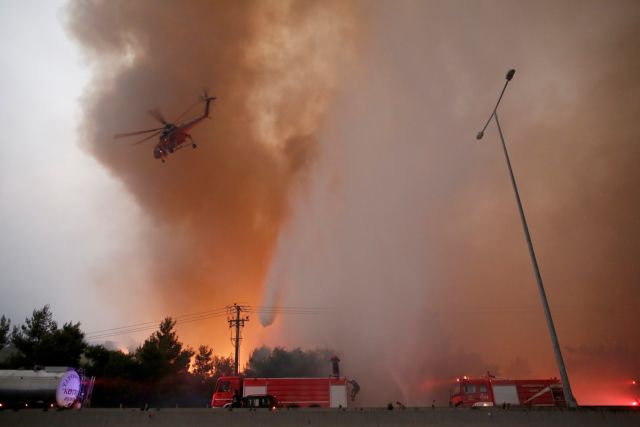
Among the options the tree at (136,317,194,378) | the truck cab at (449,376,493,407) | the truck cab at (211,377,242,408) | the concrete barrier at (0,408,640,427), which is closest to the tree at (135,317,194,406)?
the tree at (136,317,194,378)

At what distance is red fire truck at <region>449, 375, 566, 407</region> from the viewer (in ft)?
91.5

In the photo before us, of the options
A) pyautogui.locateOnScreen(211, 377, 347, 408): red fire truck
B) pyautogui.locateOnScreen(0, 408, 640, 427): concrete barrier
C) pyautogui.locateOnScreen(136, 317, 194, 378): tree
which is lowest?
pyautogui.locateOnScreen(0, 408, 640, 427): concrete barrier

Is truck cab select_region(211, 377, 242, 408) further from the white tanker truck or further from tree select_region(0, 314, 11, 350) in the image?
tree select_region(0, 314, 11, 350)

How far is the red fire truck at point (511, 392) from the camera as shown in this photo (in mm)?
27883

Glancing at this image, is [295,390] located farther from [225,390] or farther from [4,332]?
[4,332]

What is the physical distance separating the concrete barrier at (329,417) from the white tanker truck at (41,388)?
16.3 metres

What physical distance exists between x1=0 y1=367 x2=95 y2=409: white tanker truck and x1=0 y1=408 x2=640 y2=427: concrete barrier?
640 inches

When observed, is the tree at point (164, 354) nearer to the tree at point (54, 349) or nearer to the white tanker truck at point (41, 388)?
the tree at point (54, 349)

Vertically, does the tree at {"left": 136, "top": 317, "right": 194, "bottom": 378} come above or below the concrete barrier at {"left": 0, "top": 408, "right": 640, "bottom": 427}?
above

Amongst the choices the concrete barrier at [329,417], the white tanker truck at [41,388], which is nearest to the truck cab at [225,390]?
the white tanker truck at [41,388]

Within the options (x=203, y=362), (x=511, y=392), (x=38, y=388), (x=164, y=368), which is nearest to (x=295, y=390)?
(x=511, y=392)

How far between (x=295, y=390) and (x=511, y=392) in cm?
1474

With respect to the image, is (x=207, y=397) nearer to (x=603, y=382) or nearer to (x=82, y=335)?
(x=82, y=335)

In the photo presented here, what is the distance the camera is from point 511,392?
28328mm
